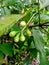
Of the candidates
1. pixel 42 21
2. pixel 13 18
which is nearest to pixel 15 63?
pixel 42 21

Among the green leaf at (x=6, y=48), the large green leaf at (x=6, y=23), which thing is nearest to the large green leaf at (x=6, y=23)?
A: the large green leaf at (x=6, y=23)

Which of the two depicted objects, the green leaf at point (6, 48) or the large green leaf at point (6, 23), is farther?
the green leaf at point (6, 48)

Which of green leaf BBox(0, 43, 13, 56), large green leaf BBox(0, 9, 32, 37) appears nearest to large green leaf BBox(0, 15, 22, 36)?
large green leaf BBox(0, 9, 32, 37)

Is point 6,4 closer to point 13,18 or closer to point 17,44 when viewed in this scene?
point 17,44

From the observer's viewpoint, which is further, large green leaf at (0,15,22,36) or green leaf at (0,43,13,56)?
green leaf at (0,43,13,56)

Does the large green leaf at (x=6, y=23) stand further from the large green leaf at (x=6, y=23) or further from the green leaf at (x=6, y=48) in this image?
the green leaf at (x=6, y=48)

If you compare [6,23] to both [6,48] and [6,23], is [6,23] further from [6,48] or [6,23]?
[6,48]

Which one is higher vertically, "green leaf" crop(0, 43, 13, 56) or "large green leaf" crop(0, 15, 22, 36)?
"large green leaf" crop(0, 15, 22, 36)

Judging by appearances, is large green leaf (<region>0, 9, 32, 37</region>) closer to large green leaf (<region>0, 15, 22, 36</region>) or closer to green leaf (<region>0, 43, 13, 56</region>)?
large green leaf (<region>0, 15, 22, 36</region>)

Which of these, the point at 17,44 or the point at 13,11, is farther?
the point at 13,11

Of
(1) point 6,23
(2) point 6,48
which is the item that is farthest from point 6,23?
(2) point 6,48

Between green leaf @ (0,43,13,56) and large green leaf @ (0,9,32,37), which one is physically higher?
large green leaf @ (0,9,32,37)
